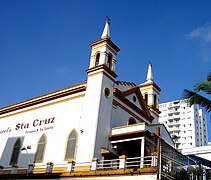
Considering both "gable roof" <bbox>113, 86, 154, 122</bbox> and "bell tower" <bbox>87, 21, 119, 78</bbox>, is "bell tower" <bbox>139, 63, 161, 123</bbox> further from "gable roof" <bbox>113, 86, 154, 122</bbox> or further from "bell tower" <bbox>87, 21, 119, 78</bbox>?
"bell tower" <bbox>87, 21, 119, 78</bbox>

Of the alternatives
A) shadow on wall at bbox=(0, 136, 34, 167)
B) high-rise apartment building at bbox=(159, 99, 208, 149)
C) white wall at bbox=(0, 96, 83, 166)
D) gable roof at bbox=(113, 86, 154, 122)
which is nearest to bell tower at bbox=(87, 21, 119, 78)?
gable roof at bbox=(113, 86, 154, 122)

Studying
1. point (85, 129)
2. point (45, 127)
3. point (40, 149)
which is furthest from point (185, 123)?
point (85, 129)

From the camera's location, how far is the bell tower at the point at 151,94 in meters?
30.6

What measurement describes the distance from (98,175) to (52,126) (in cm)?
851

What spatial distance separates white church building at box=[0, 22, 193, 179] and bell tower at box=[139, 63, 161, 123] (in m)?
1.69

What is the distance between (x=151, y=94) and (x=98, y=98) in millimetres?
9798

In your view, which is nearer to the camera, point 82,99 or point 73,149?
point 73,149

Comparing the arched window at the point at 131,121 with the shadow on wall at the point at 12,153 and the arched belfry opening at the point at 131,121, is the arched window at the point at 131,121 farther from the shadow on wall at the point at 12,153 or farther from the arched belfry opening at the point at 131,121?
the shadow on wall at the point at 12,153

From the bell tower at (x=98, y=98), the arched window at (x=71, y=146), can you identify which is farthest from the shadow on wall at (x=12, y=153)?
the bell tower at (x=98, y=98)

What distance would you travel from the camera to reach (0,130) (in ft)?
98.1

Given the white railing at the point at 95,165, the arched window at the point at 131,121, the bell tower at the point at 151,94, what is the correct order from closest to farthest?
1. the white railing at the point at 95,165
2. the arched window at the point at 131,121
3. the bell tower at the point at 151,94

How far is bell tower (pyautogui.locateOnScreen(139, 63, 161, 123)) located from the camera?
30.6m

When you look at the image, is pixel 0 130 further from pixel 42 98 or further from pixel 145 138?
pixel 145 138

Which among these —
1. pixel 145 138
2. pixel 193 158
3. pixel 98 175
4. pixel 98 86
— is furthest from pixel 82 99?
pixel 193 158
